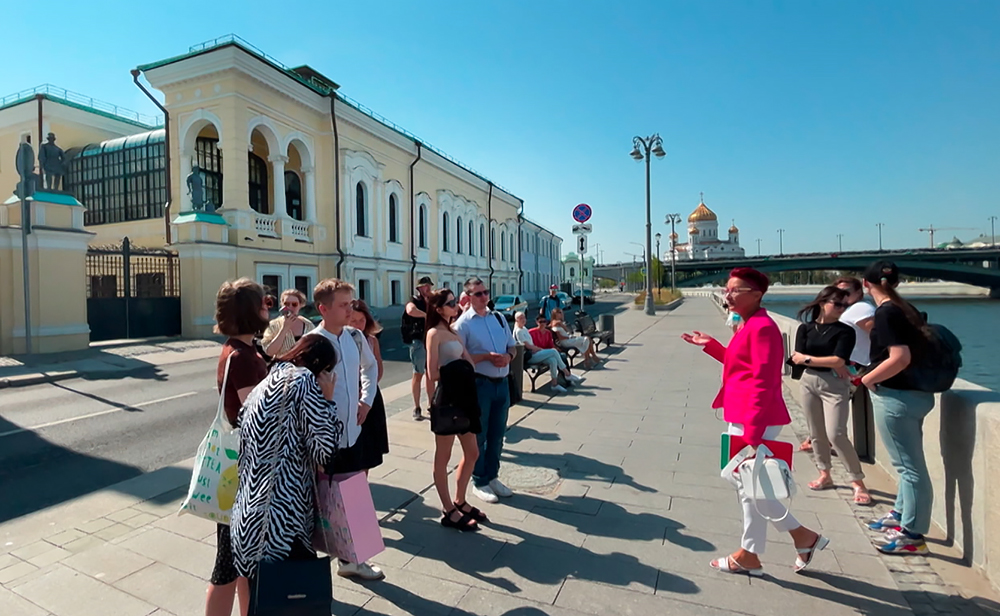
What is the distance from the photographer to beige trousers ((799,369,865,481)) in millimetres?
4480

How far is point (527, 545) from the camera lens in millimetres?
3697

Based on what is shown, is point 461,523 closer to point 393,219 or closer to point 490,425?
point 490,425

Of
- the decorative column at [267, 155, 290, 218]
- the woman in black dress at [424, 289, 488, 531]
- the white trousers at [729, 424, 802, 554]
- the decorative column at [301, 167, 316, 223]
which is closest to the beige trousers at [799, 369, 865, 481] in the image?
the white trousers at [729, 424, 802, 554]

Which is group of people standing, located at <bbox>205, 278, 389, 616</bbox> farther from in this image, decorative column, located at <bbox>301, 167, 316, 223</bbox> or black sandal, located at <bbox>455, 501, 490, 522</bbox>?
decorative column, located at <bbox>301, 167, 316, 223</bbox>

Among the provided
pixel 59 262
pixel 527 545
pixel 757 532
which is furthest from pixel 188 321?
pixel 757 532

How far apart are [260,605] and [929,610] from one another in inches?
132

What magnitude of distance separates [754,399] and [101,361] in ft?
50.1

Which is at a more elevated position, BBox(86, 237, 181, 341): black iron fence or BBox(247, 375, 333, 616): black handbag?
BBox(86, 237, 181, 341): black iron fence

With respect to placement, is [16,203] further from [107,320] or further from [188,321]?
[188,321]

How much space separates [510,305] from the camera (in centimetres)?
3017

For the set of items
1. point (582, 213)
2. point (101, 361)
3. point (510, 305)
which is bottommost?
point (101, 361)

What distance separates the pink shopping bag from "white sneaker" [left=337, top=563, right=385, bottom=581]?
2.03 feet

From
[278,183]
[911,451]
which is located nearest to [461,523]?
[911,451]

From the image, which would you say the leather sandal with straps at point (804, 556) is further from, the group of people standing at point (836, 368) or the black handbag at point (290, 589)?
the black handbag at point (290, 589)
